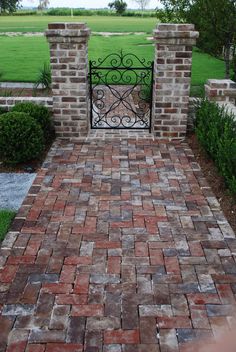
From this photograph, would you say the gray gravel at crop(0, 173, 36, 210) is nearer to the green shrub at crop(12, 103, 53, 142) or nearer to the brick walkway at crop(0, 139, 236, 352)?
the brick walkway at crop(0, 139, 236, 352)

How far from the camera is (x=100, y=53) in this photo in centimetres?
1778

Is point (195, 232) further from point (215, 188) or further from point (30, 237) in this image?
point (30, 237)

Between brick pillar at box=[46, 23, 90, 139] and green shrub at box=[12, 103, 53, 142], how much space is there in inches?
9.4

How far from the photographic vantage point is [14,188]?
16.6 ft

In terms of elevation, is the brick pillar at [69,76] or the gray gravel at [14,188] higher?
the brick pillar at [69,76]

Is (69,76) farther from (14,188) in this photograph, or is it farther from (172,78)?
(14,188)

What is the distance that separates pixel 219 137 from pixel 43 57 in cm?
1301

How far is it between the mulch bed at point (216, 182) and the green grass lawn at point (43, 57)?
187 inches

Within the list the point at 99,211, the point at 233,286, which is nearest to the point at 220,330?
the point at 233,286

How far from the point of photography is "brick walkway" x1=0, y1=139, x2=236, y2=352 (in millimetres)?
2867

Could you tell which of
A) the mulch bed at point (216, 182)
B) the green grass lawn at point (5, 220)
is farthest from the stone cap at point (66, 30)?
the green grass lawn at point (5, 220)

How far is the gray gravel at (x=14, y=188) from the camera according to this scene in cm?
466

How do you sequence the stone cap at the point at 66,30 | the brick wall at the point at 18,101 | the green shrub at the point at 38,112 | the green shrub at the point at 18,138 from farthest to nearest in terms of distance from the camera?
the brick wall at the point at 18,101 → the green shrub at the point at 38,112 → the stone cap at the point at 66,30 → the green shrub at the point at 18,138

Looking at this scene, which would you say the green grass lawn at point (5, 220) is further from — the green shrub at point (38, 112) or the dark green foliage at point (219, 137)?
the dark green foliage at point (219, 137)
